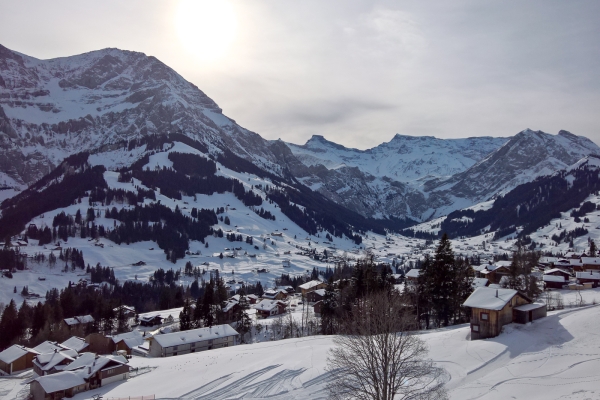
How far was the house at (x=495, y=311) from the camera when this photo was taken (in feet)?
126

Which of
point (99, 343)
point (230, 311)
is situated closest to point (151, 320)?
point (230, 311)

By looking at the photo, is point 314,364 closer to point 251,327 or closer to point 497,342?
point 497,342

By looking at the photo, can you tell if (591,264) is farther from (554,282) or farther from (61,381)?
(61,381)

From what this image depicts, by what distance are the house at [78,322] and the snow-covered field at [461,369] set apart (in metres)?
35.8

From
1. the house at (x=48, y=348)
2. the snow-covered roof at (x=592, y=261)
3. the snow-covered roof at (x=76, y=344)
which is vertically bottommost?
the snow-covered roof at (x=76, y=344)

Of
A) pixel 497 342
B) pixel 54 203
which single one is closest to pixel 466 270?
pixel 497 342

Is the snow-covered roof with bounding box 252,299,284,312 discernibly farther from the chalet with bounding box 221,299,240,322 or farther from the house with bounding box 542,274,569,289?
the house with bounding box 542,274,569,289

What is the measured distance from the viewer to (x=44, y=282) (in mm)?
127000

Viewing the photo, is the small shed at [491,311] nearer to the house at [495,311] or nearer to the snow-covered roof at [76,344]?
the house at [495,311]

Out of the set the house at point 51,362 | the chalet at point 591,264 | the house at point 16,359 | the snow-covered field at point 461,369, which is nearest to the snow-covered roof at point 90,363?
the snow-covered field at point 461,369

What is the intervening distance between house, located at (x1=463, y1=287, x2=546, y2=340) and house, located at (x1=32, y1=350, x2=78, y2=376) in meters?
49.2

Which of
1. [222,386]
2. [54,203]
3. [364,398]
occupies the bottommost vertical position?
[222,386]

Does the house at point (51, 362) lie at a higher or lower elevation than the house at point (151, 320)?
higher

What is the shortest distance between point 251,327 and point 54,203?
171m
